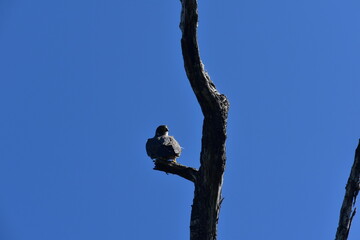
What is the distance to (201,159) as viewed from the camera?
312 inches

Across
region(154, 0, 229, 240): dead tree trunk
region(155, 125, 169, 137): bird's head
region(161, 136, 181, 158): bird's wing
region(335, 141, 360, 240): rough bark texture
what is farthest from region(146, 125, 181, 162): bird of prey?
region(335, 141, 360, 240): rough bark texture

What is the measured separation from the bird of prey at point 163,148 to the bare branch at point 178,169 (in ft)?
7.90

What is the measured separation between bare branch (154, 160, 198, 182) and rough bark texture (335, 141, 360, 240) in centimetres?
176

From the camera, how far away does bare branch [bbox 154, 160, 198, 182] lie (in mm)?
8273

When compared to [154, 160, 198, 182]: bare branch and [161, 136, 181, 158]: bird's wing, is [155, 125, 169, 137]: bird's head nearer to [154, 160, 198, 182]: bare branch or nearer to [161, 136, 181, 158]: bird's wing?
[161, 136, 181, 158]: bird's wing

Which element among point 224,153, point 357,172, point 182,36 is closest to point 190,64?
point 182,36

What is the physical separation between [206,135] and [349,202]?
1.72 meters

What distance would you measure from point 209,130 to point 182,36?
3.59 ft

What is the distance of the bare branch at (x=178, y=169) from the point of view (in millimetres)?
8273

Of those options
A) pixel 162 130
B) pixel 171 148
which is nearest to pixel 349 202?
pixel 171 148

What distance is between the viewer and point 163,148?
12008mm

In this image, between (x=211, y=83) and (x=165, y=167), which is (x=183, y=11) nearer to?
(x=211, y=83)

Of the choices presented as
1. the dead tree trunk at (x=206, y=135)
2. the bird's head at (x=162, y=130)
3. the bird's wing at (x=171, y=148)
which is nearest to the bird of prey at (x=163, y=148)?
the bird's wing at (x=171, y=148)

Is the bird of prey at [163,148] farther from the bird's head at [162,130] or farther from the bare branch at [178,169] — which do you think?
the bare branch at [178,169]
